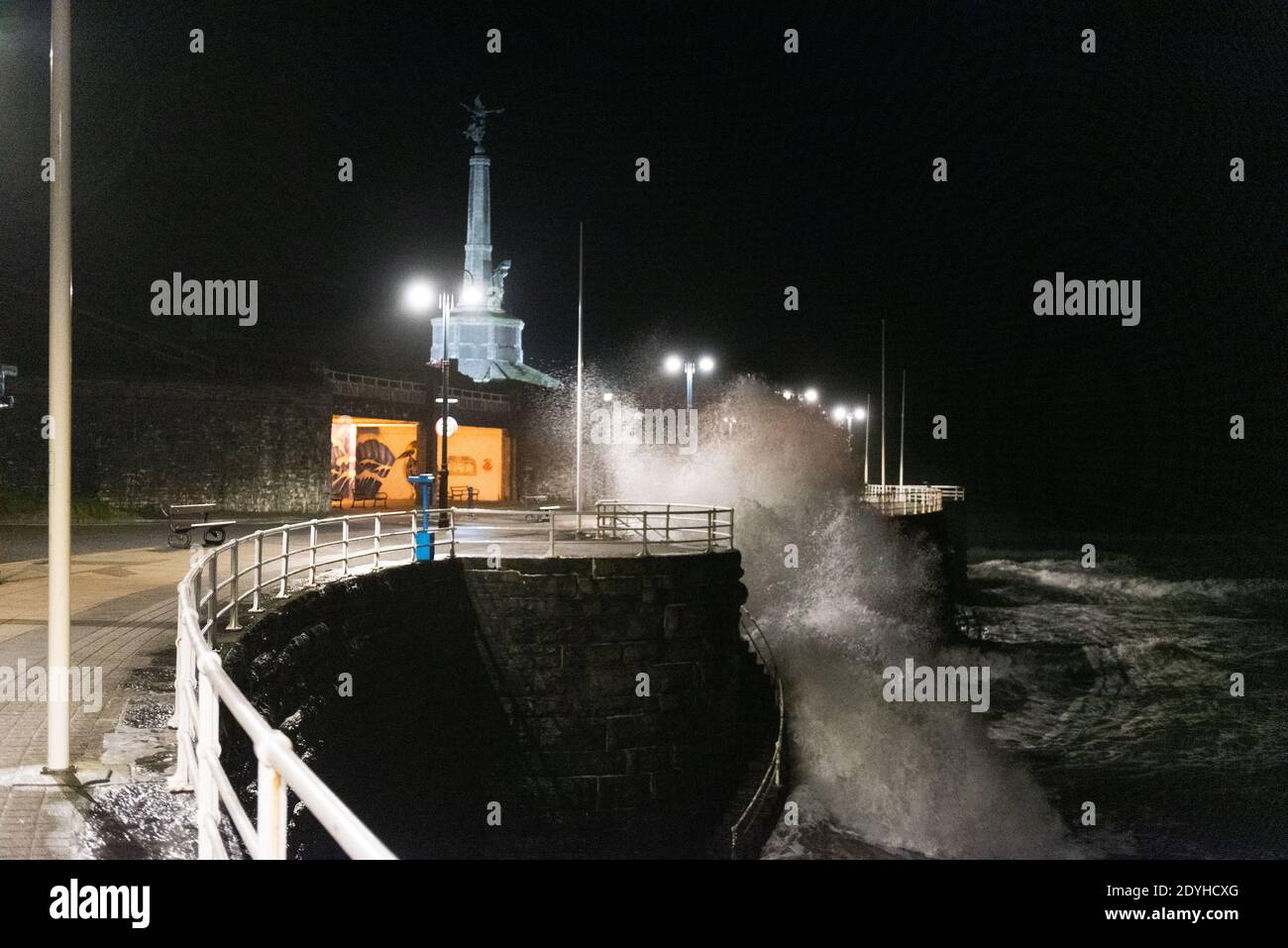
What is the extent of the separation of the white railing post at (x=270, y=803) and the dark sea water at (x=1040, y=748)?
1413 cm

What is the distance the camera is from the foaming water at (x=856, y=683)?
18.8 meters

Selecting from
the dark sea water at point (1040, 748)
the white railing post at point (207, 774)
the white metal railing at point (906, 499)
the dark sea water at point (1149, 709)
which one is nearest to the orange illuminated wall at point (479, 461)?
the white metal railing at point (906, 499)

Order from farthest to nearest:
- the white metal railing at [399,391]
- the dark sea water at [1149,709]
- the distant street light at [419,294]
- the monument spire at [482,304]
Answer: the monument spire at [482,304]
the white metal railing at [399,391]
the dark sea water at [1149,709]
the distant street light at [419,294]

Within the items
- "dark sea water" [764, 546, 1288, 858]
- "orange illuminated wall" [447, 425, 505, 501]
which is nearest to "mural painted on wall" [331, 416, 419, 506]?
"orange illuminated wall" [447, 425, 505, 501]

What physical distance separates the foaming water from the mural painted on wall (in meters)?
11.4

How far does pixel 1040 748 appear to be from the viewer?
24469 mm

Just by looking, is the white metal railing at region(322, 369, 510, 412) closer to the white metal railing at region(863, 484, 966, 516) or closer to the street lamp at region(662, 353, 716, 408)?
the street lamp at region(662, 353, 716, 408)

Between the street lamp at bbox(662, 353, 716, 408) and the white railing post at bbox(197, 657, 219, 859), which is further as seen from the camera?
the street lamp at bbox(662, 353, 716, 408)

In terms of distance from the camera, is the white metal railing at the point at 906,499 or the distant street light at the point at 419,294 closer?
the distant street light at the point at 419,294

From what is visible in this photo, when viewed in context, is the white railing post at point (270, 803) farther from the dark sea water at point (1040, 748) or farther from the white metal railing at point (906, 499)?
the white metal railing at point (906, 499)

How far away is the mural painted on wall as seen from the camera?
38.8 m
